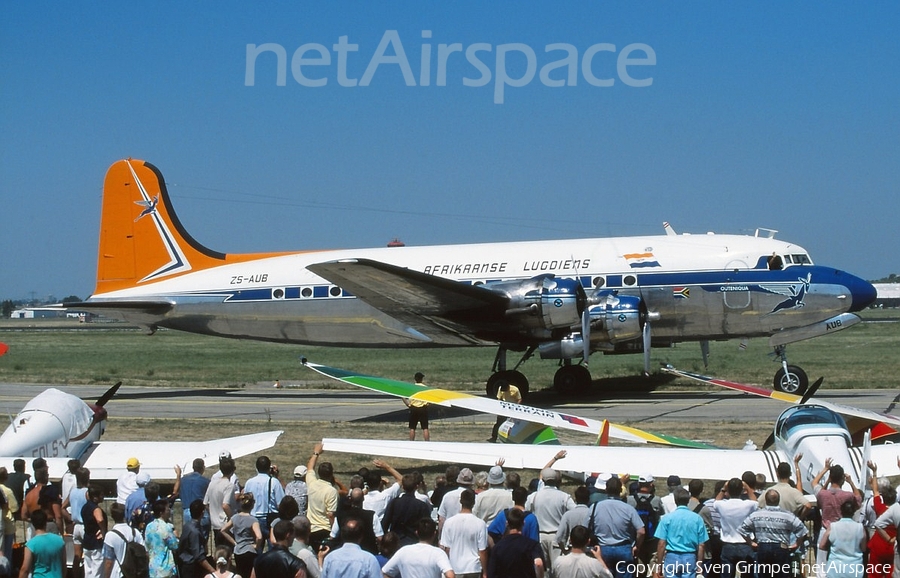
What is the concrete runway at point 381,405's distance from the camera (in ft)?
73.1

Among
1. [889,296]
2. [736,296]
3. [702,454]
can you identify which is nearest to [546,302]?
[736,296]

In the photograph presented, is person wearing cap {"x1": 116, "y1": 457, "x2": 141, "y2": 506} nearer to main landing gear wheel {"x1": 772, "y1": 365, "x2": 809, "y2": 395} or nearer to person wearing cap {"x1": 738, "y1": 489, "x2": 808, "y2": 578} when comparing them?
person wearing cap {"x1": 738, "y1": 489, "x2": 808, "y2": 578}

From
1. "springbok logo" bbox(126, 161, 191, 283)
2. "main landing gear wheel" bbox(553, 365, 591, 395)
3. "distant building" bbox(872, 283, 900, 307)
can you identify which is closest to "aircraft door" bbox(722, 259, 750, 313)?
"main landing gear wheel" bbox(553, 365, 591, 395)

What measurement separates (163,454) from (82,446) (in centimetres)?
192

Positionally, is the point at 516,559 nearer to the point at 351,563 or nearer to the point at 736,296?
the point at 351,563

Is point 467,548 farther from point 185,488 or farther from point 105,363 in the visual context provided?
point 105,363

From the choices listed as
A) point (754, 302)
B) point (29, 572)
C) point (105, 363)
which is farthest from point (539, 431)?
point (105, 363)

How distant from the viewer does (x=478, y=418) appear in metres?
22.8

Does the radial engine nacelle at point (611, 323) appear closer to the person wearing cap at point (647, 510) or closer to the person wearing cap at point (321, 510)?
the person wearing cap at point (647, 510)

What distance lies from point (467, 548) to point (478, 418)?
1482cm

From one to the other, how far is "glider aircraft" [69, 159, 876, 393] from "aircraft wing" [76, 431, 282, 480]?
27.5 ft

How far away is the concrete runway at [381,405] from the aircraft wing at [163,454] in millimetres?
8682

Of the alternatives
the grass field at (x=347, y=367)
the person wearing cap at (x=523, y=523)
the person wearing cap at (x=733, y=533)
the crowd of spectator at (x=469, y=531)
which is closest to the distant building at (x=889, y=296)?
the grass field at (x=347, y=367)

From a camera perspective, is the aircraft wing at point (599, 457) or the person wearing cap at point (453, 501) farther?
the aircraft wing at point (599, 457)
